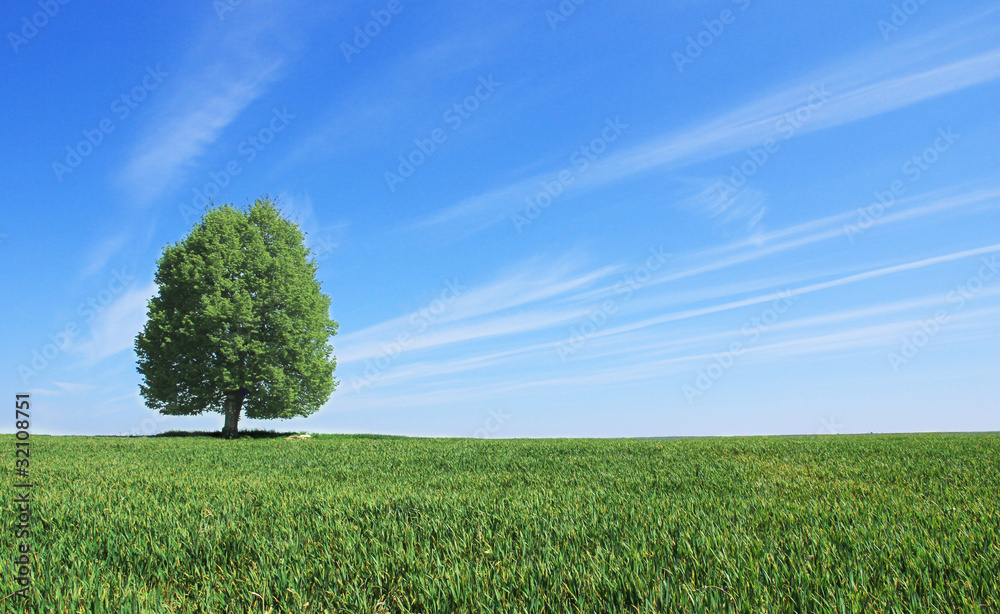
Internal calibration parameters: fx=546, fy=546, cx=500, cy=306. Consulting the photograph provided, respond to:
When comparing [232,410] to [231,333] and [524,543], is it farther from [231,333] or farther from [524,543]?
[524,543]

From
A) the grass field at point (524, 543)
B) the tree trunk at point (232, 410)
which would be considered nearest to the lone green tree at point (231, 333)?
Answer: the tree trunk at point (232, 410)

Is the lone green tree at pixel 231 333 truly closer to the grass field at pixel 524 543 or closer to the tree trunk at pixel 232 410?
the tree trunk at pixel 232 410

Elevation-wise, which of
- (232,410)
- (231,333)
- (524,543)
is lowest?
(524,543)

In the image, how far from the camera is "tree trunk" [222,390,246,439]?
31.7 meters

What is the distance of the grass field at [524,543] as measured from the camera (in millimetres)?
3699

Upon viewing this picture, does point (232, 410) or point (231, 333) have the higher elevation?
point (231, 333)

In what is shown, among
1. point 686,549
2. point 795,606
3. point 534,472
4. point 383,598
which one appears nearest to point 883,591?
point 795,606

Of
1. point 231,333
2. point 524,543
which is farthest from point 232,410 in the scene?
point 524,543

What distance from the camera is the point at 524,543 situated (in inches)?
187

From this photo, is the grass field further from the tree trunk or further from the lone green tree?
the tree trunk

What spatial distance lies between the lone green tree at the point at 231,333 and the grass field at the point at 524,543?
2136 centimetres

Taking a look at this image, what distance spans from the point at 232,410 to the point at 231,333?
4801 mm

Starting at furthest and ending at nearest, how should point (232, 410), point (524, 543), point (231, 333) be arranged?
point (232, 410), point (231, 333), point (524, 543)

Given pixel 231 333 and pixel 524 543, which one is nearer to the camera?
pixel 524 543
